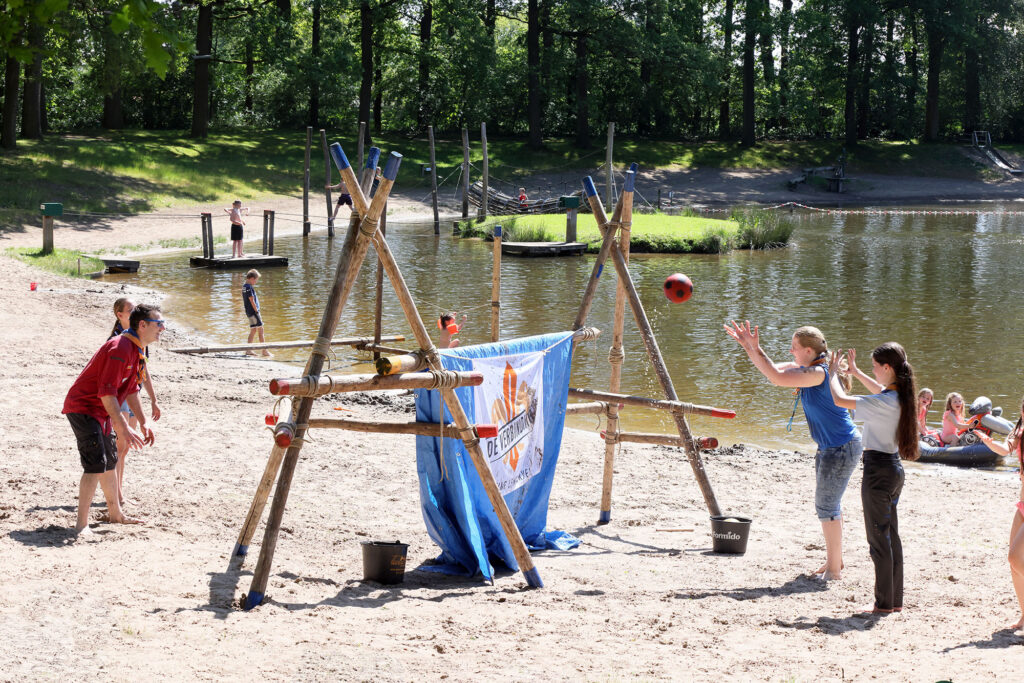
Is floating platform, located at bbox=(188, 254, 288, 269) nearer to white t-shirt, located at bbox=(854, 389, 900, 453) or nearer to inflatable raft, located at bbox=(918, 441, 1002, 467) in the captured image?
inflatable raft, located at bbox=(918, 441, 1002, 467)

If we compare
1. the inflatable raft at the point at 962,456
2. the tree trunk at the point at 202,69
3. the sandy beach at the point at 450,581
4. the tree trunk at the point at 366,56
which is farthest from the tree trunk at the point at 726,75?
the sandy beach at the point at 450,581

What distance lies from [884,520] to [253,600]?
3.74 meters

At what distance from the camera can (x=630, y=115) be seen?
6184 centimetres

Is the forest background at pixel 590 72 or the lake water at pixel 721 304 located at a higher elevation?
the forest background at pixel 590 72

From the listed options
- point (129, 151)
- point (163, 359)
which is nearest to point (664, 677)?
point (163, 359)

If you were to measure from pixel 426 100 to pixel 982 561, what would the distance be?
53.1 meters

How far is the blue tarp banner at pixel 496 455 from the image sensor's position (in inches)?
272

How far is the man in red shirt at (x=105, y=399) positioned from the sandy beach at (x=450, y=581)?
15.9 inches

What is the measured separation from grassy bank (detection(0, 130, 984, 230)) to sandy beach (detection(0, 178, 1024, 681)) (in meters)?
24.4

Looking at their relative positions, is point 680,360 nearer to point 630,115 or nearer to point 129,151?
point 129,151

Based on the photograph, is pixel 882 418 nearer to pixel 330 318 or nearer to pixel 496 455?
pixel 496 455

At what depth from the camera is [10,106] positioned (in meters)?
36.9

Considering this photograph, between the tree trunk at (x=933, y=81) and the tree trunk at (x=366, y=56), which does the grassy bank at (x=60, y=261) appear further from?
the tree trunk at (x=933, y=81)

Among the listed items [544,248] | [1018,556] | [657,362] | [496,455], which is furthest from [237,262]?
[1018,556]
